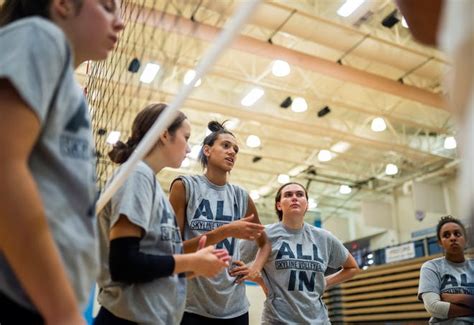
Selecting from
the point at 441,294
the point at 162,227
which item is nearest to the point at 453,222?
the point at 441,294

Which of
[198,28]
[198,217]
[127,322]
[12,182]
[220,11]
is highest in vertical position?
[220,11]

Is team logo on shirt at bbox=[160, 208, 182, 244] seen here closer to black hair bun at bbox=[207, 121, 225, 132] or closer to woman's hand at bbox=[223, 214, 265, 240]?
woman's hand at bbox=[223, 214, 265, 240]

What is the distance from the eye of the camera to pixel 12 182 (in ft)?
2.18

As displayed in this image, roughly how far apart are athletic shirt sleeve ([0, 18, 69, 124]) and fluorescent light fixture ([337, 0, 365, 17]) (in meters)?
6.17

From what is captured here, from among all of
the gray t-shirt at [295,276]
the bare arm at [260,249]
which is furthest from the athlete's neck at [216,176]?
the gray t-shirt at [295,276]

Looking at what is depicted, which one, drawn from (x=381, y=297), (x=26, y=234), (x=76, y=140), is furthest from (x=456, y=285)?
(x=381, y=297)

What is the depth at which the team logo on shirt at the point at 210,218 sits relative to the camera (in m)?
2.39

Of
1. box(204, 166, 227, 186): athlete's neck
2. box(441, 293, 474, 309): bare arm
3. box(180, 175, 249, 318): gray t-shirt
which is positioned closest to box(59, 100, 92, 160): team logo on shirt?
box(180, 175, 249, 318): gray t-shirt

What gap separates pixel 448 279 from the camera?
3160 mm

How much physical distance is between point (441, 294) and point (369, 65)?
685cm

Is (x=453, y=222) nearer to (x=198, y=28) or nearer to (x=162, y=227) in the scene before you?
(x=162, y=227)

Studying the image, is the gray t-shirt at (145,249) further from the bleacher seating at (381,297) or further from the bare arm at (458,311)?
the bleacher seating at (381,297)

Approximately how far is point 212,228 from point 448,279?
169cm

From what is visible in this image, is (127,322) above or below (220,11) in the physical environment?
below
